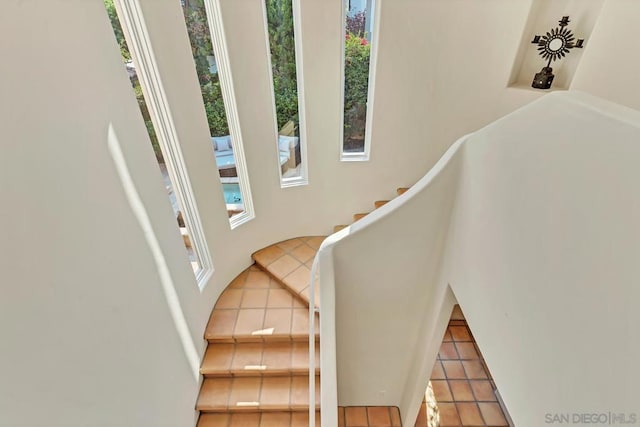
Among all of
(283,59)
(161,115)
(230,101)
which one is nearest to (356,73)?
(283,59)

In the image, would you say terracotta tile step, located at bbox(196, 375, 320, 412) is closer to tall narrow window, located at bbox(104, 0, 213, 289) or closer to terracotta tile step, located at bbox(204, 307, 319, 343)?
→ terracotta tile step, located at bbox(204, 307, 319, 343)

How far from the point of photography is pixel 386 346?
2.69 m

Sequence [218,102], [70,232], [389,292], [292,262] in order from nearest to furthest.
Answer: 1. [70,232]
2. [389,292]
3. [218,102]
4. [292,262]

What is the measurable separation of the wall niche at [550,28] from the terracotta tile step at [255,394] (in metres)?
3.36

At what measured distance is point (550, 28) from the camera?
2766 mm

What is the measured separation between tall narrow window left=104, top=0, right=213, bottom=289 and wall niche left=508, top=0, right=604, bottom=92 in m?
3.02

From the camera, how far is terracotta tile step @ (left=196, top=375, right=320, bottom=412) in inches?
102

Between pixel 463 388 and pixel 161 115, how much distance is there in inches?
147

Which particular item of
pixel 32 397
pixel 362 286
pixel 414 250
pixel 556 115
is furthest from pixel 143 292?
pixel 556 115

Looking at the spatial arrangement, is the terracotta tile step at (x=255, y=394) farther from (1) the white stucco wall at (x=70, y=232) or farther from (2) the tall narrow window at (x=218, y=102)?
(2) the tall narrow window at (x=218, y=102)

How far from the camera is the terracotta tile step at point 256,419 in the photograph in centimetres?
259

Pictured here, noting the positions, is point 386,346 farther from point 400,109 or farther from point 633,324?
point 400,109

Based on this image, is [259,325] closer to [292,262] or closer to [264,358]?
[264,358]
